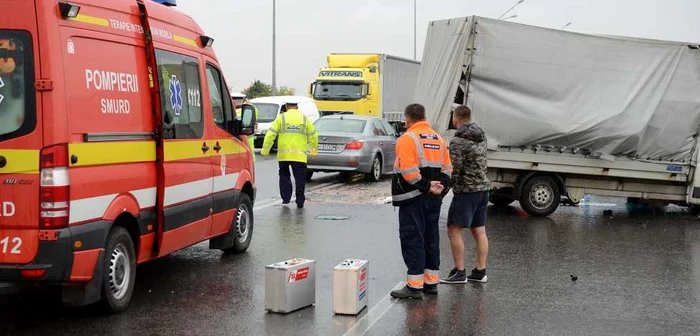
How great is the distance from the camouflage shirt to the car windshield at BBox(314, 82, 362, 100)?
26.6 metres

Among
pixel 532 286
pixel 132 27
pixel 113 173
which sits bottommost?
pixel 532 286

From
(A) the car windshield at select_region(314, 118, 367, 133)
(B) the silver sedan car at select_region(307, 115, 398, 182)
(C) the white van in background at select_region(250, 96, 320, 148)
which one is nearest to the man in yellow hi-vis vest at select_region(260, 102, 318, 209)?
(B) the silver sedan car at select_region(307, 115, 398, 182)

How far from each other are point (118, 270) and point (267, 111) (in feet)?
85.4

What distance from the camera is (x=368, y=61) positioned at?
35.8m

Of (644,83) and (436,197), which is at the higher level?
(644,83)

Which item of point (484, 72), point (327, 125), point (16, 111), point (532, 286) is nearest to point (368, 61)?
point (327, 125)

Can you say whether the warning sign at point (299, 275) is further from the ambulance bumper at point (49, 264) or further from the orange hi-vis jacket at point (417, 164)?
the ambulance bumper at point (49, 264)

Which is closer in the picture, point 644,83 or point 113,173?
point 113,173

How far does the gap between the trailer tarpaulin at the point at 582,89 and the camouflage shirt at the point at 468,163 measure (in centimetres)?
513

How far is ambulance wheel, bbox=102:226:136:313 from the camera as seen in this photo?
6953 mm

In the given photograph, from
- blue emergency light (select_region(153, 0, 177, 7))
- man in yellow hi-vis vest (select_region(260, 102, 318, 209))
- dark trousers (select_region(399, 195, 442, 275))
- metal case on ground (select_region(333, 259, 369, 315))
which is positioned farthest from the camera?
man in yellow hi-vis vest (select_region(260, 102, 318, 209))

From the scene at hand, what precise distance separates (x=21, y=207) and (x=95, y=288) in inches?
33.1

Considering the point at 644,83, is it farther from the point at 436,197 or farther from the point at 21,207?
the point at 21,207

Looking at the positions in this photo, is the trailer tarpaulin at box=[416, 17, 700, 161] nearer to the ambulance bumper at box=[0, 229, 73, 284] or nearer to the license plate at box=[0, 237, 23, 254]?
the ambulance bumper at box=[0, 229, 73, 284]
